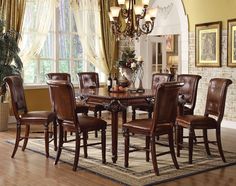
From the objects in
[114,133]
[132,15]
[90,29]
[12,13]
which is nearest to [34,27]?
[12,13]

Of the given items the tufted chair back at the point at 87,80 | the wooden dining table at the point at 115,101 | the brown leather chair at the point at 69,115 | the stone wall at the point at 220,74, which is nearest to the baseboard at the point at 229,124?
the stone wall at the point at 220,74

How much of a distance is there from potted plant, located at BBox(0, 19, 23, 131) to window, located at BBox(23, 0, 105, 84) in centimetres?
A: 93

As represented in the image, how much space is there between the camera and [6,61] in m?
6.96

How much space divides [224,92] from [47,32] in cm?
437

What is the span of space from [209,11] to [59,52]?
3154 mm

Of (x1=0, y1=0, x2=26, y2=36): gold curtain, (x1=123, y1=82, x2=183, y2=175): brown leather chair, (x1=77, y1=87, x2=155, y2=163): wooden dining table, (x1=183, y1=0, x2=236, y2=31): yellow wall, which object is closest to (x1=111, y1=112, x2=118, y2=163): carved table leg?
(x1=77, y1=87, x2=155, y2=163): wooden dining table

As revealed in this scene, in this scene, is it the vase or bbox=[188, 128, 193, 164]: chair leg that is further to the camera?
the vase

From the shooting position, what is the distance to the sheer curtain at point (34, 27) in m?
7.76

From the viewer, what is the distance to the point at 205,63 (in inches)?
299

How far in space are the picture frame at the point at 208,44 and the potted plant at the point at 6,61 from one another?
335 cm

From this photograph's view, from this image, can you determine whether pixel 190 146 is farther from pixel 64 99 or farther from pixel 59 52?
pixel 59 52

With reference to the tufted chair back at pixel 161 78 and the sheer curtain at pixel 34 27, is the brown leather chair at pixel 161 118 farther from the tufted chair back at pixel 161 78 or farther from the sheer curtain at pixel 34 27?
the sheer curtain at pixel 34 27

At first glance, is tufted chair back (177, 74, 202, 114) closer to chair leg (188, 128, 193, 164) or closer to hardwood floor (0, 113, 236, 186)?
chair leg (188, 128, 193, 164)

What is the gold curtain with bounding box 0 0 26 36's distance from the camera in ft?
24.1
